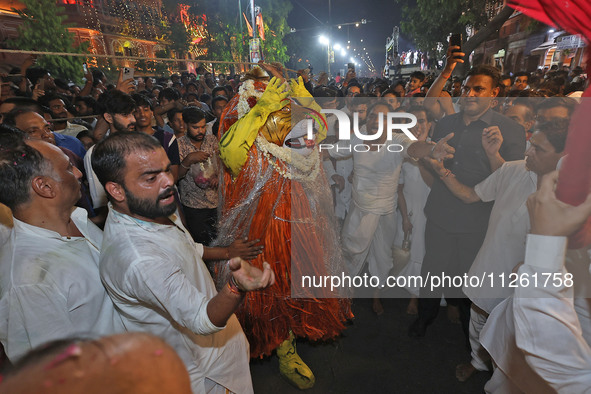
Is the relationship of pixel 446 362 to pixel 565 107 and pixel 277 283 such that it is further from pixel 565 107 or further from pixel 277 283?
pixel 565 107

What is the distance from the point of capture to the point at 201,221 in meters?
3.56

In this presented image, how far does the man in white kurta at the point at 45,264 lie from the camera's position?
126 cm

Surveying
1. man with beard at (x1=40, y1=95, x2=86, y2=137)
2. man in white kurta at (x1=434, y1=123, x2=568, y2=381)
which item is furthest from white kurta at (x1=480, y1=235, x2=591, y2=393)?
man with beard at (x1=40, y1=95, x2=86, y2=137)

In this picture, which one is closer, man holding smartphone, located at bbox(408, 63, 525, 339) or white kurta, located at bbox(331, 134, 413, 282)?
man holding smartphone, located at bbox(408, 63, 525, 339)

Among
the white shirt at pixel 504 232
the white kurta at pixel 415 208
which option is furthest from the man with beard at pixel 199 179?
the white shirt at pixel 504 232

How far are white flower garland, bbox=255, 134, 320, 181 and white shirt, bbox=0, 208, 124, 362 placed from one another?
3.93ft

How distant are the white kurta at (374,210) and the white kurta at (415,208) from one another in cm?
18

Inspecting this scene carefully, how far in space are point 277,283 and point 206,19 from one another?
1097 inches

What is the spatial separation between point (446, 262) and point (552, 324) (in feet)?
5.95

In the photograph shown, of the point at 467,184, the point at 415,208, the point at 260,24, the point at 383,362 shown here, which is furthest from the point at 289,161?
the point at 260,24

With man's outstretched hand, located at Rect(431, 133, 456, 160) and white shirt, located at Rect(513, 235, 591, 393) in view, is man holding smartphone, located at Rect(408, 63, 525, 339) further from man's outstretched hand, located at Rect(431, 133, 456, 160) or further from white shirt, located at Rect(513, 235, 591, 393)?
white shirt, located at Rect(513, 235, 591, 393)

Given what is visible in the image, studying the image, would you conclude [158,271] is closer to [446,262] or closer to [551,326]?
[551,326]

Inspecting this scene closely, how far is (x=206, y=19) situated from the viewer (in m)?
25.0

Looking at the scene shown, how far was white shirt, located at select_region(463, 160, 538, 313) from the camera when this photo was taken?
2.08m
